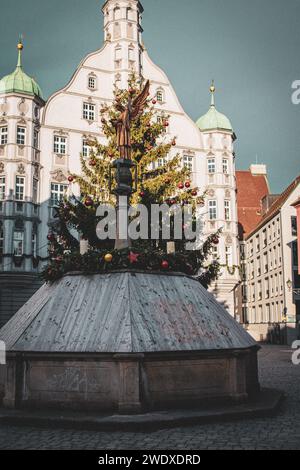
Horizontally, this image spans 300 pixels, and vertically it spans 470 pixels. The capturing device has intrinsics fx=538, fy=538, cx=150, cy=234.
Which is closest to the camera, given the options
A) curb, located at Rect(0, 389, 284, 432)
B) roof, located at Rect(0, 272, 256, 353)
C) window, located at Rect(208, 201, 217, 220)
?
curb, located at Rect(0, 389, 284, 432)

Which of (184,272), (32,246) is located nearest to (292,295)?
(32,246)

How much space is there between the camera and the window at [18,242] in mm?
35438

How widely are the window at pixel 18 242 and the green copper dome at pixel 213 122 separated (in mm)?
17376

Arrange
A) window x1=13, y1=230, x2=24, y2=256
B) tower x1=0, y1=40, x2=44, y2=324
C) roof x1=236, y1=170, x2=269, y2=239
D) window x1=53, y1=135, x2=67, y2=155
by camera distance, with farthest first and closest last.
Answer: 1. roof x1=236, y1=170, x2=269, y2=239
2. window x1=53, y1=135, x2=67, y2=155
3. window x1=13, y1=230, x2=24, y2=256
4. tower x1=0, y1=40, x2=44, y2=324

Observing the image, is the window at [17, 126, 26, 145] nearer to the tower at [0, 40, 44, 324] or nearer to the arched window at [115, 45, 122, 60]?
the tower at [0, 40, 44, 324]

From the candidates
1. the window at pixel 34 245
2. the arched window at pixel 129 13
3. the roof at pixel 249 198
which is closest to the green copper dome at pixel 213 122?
the arched window at pixel 129 13

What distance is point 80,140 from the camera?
39.0 m

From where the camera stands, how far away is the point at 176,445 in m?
7.98

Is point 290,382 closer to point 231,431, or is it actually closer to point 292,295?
point 231,431

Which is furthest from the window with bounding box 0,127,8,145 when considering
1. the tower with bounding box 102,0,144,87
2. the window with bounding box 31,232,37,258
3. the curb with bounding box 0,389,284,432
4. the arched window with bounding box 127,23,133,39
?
the curb with bounding box 0,389,284,432

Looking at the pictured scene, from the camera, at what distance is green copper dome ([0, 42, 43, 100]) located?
3727 cm

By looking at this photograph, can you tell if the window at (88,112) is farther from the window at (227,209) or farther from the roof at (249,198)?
the roof at (249,198)

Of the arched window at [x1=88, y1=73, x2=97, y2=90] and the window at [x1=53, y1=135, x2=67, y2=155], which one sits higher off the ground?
the arched window at [x1=88, y1=73, x2=97, y2=90]

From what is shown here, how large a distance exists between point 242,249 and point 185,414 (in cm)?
5355
